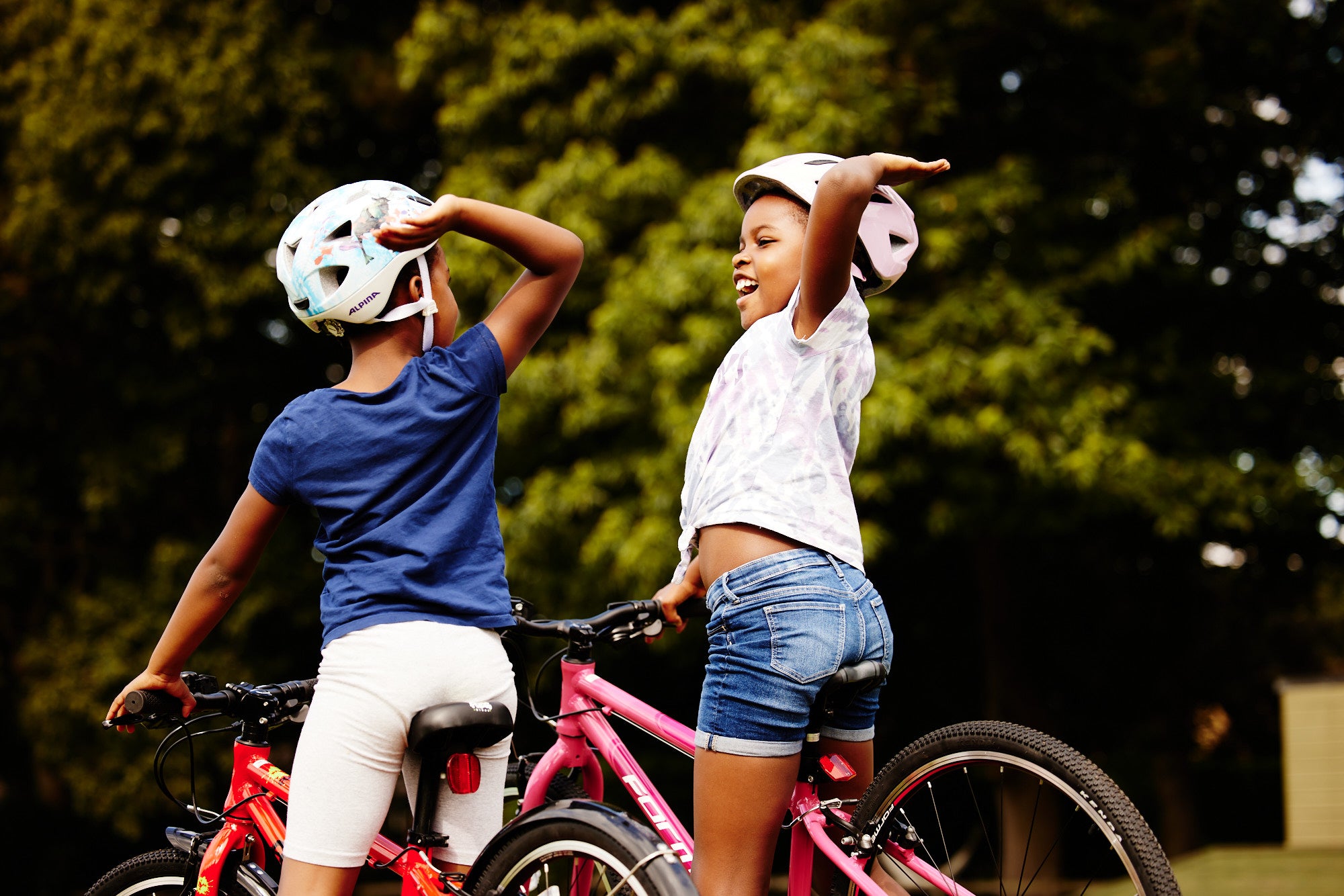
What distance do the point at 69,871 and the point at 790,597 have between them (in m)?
15.2

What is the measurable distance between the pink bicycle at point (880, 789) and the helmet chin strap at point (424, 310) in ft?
2.25

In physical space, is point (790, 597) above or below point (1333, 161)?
below

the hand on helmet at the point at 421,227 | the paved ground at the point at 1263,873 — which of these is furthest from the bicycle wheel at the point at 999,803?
the paved ground at the point at 1263,873

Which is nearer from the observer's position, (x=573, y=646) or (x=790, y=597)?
(x=790, y=597)

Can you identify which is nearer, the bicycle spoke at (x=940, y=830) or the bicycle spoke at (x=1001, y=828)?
the bicycle spoke at (x=1001, y=828)

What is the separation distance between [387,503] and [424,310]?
1.21 ft

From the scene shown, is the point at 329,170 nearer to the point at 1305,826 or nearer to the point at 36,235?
the point at 36,235

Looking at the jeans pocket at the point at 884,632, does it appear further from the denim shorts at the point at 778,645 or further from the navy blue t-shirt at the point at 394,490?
the navy blue t-shirt at the point at 394,490

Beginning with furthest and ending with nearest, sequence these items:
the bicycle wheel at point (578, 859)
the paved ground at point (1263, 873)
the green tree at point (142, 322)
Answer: the green tree at point (142, 322)
the paved ground at point (1263, 873)
the bicycle wheel at point (578, 859)

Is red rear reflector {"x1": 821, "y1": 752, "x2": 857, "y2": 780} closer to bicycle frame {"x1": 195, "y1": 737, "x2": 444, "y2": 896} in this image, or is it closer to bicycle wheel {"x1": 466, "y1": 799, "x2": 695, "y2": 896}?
bicycle wheel {"x1": 466, "y1": 799, "x2": 695, "y2": 896}

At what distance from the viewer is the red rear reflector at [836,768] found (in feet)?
7.47

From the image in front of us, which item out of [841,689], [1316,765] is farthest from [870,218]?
[1316,765]

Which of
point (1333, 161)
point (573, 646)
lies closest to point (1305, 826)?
point (1333, 161)

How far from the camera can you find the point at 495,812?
2.37 metres
